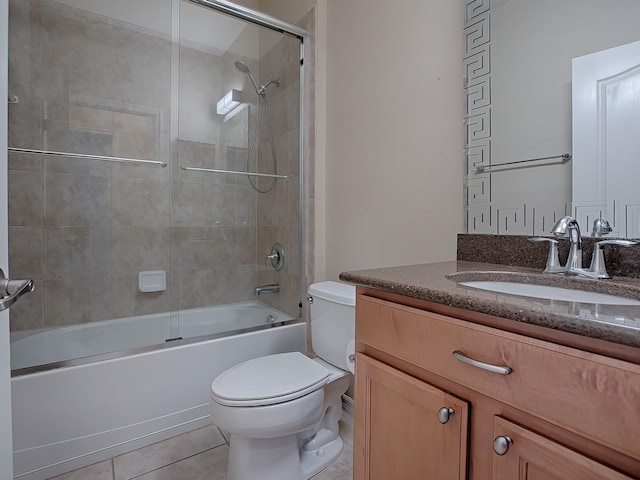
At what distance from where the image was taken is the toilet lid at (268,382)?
45.9 inches

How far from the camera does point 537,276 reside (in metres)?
0.89

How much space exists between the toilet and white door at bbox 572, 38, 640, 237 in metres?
0.88

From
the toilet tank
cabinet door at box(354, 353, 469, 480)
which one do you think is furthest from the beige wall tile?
cabinet door at box(354, 353, 469, 480)

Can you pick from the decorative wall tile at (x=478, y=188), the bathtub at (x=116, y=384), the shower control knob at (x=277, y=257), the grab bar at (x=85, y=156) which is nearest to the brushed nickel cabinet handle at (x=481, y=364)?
the decorative wall tile at (x=478, y=188)

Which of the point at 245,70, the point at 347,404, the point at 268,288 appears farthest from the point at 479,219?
the point at 245,70

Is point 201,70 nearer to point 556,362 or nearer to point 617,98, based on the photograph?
point 617,98

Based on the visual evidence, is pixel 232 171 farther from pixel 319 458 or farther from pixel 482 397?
pixel 482 397

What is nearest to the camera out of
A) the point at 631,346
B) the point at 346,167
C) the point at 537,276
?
the point at 631,346

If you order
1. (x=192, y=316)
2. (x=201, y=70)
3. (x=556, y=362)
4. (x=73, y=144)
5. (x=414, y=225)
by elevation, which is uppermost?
(x=201, y=70)

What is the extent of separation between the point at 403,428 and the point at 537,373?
1.18 feet

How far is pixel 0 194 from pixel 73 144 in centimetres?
154

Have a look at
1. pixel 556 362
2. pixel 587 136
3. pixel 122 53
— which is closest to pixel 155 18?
pixel 122 53

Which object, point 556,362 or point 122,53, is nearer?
point 556,362

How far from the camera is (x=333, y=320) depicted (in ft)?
4.95
